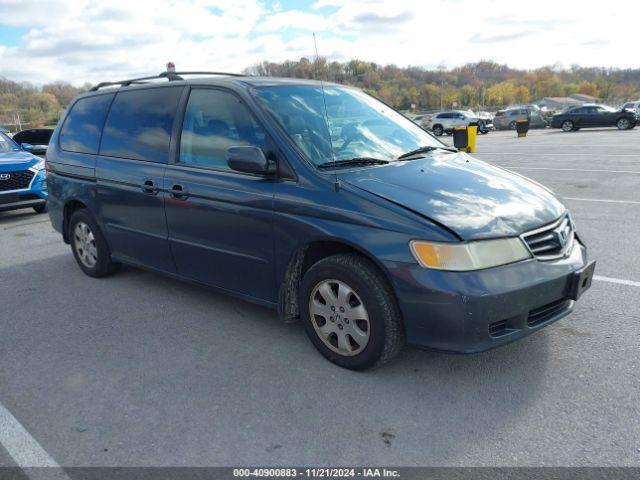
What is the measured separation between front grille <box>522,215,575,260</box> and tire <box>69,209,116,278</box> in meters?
3.75

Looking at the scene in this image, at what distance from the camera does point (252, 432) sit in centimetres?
268

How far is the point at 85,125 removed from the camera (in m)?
5.09

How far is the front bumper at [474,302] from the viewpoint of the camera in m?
2.73

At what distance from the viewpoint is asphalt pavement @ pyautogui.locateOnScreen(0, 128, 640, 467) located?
98.9 inches

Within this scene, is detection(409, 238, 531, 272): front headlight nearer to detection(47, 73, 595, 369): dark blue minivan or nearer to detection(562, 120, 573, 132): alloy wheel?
detection(47, 73, 595, 369): dark blue minivan

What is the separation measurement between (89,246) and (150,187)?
145 centimetres

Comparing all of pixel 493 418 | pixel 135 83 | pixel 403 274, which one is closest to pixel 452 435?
pixel 493 418

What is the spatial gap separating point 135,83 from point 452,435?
13.1 ft

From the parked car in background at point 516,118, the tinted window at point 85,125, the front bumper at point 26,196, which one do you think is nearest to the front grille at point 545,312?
the tinted window at point 85,125

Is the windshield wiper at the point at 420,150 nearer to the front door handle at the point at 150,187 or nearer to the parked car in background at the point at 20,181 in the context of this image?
the front door handle at the point at 150,187

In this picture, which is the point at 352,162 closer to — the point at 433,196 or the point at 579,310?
the point at 433,196

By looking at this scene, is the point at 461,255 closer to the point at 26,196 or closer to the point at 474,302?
the point at 474,302

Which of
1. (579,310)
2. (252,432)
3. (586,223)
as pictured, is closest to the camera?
(252,432)

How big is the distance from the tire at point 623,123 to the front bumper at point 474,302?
30545 millimetres
